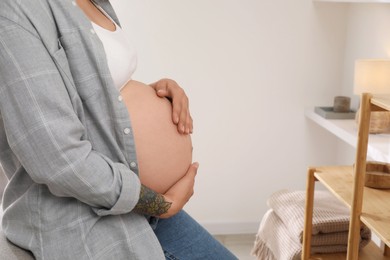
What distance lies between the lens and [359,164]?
1434mm

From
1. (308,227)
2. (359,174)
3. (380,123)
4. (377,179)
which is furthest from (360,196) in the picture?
(380,123)

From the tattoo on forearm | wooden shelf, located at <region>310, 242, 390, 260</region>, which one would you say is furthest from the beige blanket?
the tattoo on forearm

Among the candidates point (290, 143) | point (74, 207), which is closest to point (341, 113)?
point (290, 143)

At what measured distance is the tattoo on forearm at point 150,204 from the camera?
1.05m

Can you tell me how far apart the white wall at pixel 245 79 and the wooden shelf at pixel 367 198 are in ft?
3.38

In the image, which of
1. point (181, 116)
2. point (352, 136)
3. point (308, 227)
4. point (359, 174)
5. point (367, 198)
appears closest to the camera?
point (181, 116)

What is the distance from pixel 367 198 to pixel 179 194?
66cm

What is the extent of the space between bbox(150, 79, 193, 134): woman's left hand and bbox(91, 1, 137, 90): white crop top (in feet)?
0.48

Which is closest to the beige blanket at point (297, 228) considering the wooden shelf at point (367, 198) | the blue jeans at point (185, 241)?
the wooden shelf at point (367, 198)

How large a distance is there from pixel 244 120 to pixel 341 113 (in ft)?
1.66

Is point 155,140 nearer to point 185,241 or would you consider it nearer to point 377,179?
point 185,241

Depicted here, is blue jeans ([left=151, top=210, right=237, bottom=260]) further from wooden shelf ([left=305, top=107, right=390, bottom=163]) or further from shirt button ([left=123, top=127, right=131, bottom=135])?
wooden shelf ([left=305, top=107, right=390, bottom=163])

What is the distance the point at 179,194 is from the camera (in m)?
1.15

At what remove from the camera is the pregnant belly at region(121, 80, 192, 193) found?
116 centimetres
